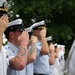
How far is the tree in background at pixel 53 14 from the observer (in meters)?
26.3

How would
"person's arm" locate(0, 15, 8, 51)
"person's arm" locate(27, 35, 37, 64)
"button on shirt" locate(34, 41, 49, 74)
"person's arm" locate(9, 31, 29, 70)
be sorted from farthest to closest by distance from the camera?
"button on shirt" locate(34, 41, 49, 74) → "person's arm" locate(27, 35, 37, 64) → "person's arm" locate(9, 31, 29, 70) → "person's arm" locate(0, 15, 8, 51)

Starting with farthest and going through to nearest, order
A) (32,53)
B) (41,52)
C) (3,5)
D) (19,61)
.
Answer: (41,52), (32,53), (19,61), (3,5)

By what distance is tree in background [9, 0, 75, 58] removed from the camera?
2628 centimetres

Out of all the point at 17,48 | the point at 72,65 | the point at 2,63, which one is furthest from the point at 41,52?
the point at 72,65

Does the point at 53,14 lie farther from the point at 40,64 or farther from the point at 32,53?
the point at 32,53

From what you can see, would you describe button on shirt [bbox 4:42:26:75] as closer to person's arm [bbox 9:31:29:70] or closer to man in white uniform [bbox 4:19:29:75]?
man in white uniform [bbox 4:19:29:75]

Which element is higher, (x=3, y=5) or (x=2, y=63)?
(x=3, y=5)

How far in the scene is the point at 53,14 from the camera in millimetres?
28188

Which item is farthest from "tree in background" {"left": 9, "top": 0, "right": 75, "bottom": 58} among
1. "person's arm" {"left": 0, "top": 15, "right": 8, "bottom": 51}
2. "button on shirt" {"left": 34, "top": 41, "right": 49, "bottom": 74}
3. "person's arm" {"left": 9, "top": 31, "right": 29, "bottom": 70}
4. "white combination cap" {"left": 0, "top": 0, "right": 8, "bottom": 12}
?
"person's arm" {"left": 0, "top": 15, "right": 8, "bottom": 51}

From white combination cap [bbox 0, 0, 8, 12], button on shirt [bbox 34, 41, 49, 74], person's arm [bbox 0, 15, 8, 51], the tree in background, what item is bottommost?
button on shirt [bbox 34, 41, 49, 74]

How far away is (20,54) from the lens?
5.23 meters

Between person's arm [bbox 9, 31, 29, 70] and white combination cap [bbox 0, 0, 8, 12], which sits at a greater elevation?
white combination cap [bbox 0, 0, 8, 12]

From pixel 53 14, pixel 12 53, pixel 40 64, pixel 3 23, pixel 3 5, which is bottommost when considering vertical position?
pixel 40 64

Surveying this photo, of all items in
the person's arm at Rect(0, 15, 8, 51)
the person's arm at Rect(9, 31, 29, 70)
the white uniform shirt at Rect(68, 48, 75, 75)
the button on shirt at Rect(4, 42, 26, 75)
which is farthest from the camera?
the button on shirt at Rect(4, 42, 26, 75)
